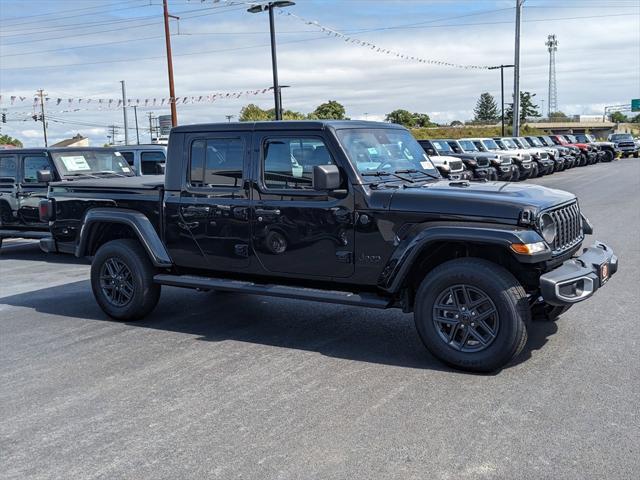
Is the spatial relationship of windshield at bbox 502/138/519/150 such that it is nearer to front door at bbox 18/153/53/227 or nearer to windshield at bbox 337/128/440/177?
front door at bbox 18/153/53/227

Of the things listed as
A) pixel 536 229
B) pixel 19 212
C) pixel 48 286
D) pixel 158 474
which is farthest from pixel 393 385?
pixel 19 212

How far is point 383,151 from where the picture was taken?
6117mm

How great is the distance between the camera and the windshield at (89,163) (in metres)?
11.8

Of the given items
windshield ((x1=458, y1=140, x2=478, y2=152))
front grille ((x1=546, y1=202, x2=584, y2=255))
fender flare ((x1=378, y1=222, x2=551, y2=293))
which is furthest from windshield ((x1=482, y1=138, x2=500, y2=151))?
fender flare ((x1=378, y1=222, x2=551, y2=293))

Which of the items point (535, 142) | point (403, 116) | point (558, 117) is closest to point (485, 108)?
point (558, 117)

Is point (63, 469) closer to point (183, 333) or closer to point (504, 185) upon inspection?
point (183, 333)

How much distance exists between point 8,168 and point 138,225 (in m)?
6.79

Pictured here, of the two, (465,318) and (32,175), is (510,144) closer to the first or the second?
(32,175)

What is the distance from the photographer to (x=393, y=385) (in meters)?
4.87

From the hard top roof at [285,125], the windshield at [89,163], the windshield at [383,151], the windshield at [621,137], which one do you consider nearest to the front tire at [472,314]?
the windshield at [383,151]

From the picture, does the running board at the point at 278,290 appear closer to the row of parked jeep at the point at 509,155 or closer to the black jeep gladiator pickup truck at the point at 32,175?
the black jeep gladiator pickup truck at the point at 32,175

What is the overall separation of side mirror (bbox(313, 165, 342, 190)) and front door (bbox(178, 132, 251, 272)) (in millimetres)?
945

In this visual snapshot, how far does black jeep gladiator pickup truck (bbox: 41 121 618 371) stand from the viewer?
5.05 meters

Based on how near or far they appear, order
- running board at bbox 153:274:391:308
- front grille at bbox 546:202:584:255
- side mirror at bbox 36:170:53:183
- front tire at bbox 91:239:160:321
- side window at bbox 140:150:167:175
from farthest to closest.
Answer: side window at bbox 140:150:167:175
side mirror at bbox 36:170:53:183
front tire at bbox 91:239:160:321
running board at bbox 153:274:391:308
front grille at bbox 546:202:584:255
